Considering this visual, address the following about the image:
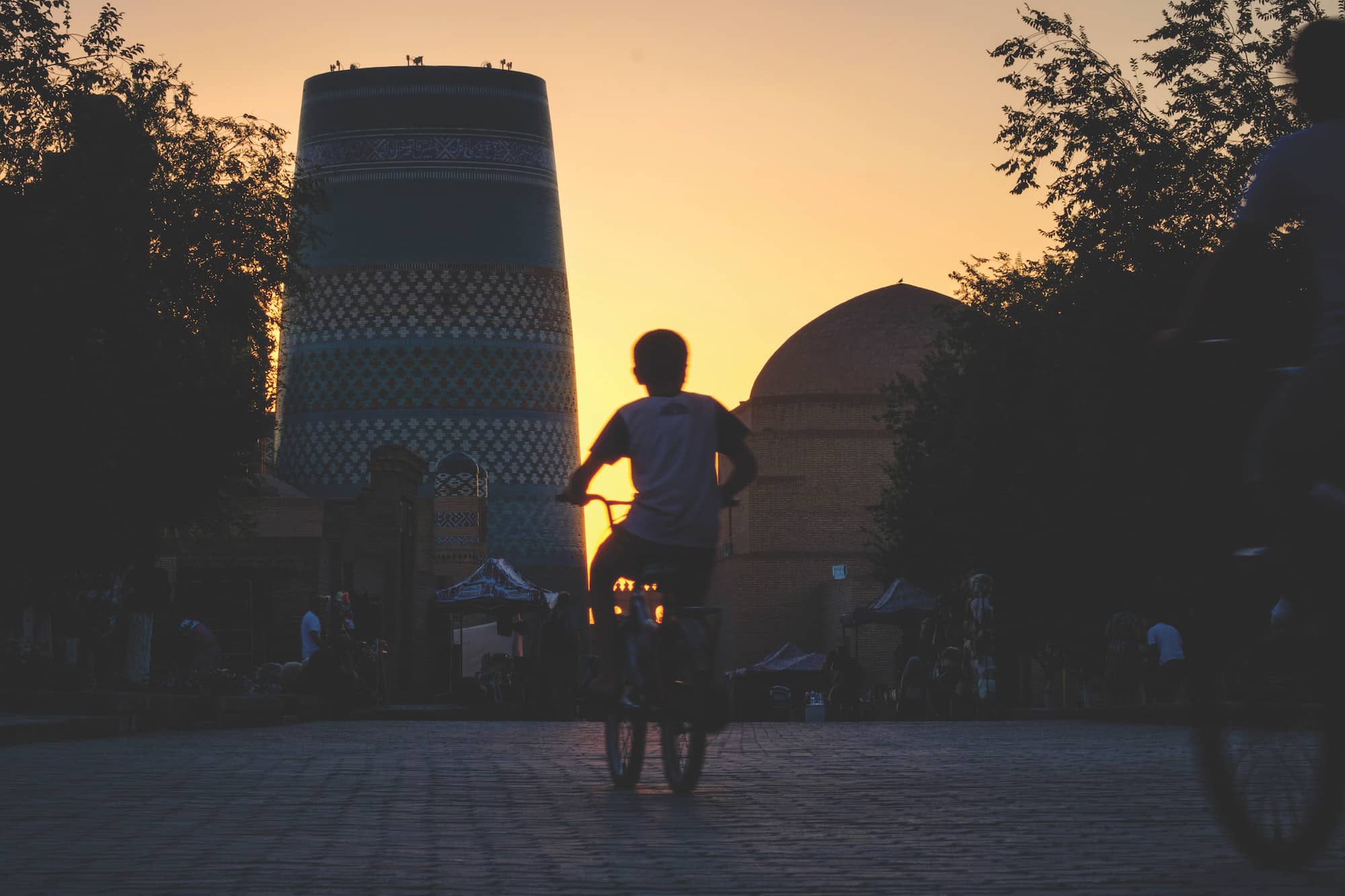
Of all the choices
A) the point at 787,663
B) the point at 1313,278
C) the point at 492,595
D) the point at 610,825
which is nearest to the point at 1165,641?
the point at 492,595

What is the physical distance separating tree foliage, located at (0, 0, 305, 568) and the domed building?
42.2 meters

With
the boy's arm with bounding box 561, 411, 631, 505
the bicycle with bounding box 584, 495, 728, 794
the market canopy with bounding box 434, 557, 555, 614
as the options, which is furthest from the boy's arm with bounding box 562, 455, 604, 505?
the market canopy with bounding box 434, 557, 555, 614

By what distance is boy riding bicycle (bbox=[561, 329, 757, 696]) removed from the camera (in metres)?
8.14

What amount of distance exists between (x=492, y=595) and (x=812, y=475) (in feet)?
124

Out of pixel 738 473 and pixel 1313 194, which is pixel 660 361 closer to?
pixel 738 473

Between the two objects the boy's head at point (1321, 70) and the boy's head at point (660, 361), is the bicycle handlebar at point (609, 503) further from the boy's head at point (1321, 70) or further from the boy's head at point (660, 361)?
the boy's head at point (1321, 70)

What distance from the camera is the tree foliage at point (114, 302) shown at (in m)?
22.8

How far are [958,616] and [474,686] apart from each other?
8.56 m

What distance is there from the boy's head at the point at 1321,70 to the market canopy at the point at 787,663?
59.2m

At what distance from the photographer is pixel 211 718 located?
1892 cm

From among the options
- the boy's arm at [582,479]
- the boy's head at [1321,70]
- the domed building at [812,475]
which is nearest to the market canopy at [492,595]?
the boy's arm at [582,479]

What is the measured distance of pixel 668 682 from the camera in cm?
793

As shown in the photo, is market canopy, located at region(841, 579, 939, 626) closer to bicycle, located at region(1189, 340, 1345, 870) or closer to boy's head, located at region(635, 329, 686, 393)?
boy's head, located at region(635, 329, 686, 393)

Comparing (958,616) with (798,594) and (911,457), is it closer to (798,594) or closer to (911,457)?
(911,457)
